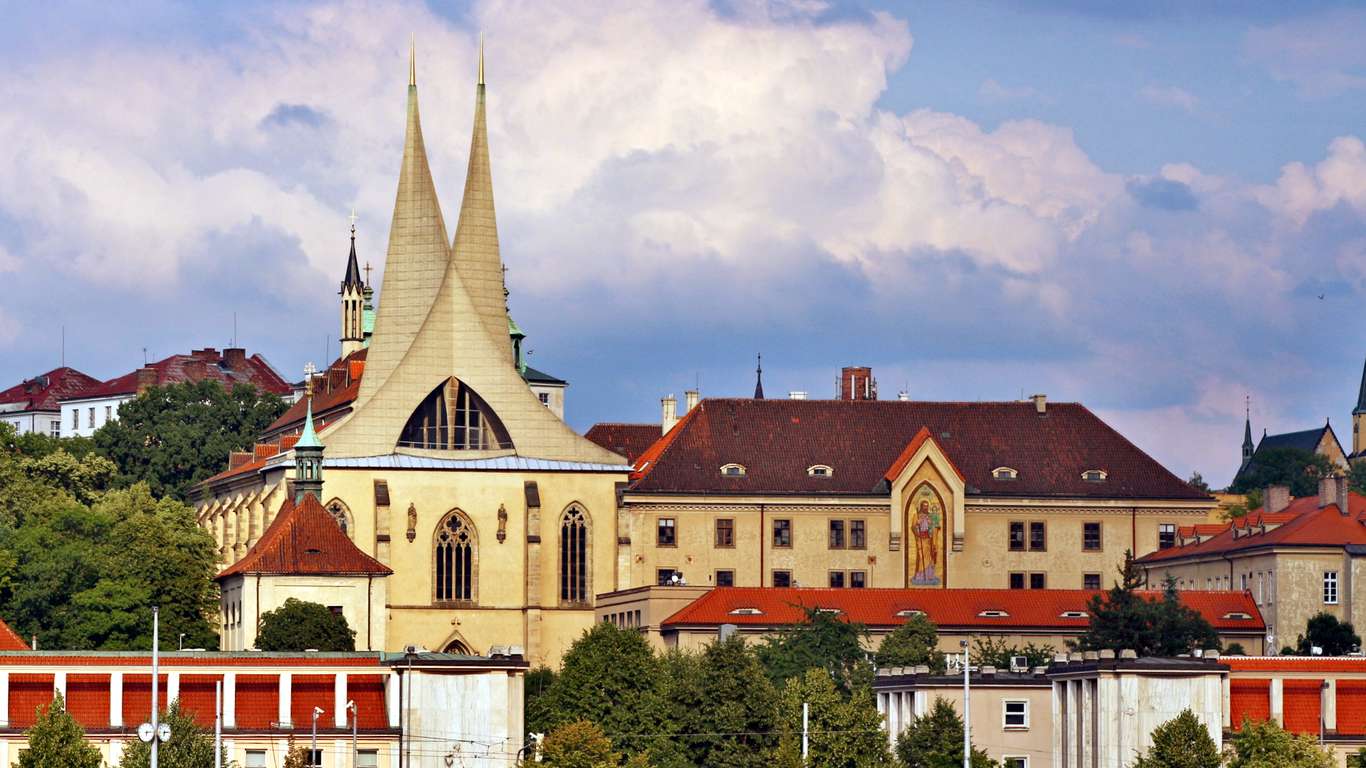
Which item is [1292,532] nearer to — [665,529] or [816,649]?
[816,649]

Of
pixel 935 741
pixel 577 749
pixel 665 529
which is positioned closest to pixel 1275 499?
pixel 665 529

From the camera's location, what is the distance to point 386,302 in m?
159

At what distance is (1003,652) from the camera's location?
13800 centimetres

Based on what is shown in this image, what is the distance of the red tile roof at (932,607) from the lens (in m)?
141

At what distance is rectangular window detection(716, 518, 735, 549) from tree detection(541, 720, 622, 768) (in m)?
49.6

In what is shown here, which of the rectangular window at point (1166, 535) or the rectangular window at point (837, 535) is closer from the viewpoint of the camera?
the rectangular window at point (837, 535)

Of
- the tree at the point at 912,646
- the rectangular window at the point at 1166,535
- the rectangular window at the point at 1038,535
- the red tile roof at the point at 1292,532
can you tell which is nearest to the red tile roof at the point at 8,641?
the tree at the point at 912,646

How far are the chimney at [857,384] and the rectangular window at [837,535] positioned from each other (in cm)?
1749

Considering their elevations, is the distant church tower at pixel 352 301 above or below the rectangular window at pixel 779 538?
above

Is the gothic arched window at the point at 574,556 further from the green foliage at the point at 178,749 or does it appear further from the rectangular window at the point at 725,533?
the green foliage at the point at 178,749

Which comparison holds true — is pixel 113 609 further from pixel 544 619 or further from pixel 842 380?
pixel 842 380

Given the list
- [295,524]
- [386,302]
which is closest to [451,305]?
[386,302]

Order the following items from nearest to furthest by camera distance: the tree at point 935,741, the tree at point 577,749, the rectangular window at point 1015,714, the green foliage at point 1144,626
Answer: the tree at point 577,749 < the tree at point 935,741 < the rectangular window at point 1015,714 < the green foliage at point 1144,626

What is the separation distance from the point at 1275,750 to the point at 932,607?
46.5 metres
